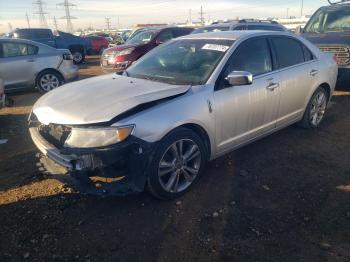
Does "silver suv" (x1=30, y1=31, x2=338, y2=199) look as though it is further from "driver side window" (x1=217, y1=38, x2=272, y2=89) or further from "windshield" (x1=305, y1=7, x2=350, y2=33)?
"windshield" (x1=305, y1=7, x2=350, y2=33)

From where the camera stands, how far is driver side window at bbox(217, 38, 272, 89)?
3.90m

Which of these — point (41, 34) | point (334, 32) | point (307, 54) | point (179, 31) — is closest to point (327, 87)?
point (307, 54)

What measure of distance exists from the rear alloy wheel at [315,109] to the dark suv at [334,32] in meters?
2.54

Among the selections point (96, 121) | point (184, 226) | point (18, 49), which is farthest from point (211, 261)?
point (18, 49)

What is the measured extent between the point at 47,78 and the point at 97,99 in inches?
246

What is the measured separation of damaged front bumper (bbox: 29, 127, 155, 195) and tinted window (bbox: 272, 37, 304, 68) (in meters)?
2.56

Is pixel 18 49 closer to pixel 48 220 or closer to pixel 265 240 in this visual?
pixel 48 220

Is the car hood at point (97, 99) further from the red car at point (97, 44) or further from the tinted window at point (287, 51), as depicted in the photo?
the red car at point (97, 44)

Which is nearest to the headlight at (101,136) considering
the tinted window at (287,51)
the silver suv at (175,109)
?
the silver suv at (175,109)

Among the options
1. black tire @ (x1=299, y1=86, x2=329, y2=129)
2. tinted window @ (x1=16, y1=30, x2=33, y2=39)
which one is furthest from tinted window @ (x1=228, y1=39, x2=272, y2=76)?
tinted window @ (x1=16, y1=30, x2=33, y2=39)

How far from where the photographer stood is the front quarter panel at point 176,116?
3.08m

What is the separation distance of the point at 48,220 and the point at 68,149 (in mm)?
792

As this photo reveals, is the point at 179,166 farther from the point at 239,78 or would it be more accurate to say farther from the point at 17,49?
the point at 17,49

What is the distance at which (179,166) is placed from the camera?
3.52 m
